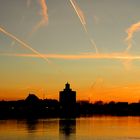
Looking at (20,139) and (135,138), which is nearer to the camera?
(20,139)

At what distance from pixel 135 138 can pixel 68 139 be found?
13873mm

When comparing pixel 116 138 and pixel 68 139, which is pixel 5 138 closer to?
pixel 68 139

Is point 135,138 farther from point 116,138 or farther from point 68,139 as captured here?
point 68,139

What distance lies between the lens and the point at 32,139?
82.4 m

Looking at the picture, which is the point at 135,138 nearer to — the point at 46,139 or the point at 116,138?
the point at 116,138

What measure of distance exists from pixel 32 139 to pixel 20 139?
225 cm

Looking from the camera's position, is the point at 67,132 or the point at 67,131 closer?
the point at 67,132

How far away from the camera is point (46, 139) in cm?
8200

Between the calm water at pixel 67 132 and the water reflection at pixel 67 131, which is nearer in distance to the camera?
the calm water at pixel 67 132

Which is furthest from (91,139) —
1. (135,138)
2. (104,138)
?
(135,138)

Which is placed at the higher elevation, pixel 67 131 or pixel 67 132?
pixel 67 131

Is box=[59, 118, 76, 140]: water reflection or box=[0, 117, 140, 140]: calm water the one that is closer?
box=[0, 117, 140, 140]: calm water

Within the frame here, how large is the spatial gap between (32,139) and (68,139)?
6745mm

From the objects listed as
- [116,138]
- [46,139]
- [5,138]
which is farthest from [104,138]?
[5,138]
